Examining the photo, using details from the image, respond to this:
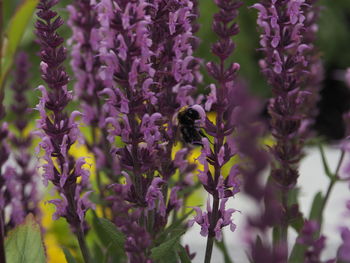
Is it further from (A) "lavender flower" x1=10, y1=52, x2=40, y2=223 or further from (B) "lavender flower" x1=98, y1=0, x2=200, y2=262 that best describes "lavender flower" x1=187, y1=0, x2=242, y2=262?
(A) "lavender flower" x1=10, y1=52, x2=40, y2=223

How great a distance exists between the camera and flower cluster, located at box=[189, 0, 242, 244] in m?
1.07

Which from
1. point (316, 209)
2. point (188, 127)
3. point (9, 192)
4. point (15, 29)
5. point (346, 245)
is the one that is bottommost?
point (316, 209)

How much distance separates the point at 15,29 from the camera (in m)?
0.79

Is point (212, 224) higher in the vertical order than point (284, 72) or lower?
lower

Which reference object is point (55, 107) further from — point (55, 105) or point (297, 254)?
point (297, 254)

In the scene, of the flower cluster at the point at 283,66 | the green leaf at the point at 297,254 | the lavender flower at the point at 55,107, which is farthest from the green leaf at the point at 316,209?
the lavender flower at the point at 55,107

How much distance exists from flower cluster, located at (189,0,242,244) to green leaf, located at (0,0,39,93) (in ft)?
1.27

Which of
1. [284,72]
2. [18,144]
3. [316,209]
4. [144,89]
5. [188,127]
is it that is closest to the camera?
[144,89]

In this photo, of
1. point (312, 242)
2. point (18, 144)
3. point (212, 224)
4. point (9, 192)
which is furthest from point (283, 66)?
point (18, 144)

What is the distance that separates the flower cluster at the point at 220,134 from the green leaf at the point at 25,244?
1.00 ft

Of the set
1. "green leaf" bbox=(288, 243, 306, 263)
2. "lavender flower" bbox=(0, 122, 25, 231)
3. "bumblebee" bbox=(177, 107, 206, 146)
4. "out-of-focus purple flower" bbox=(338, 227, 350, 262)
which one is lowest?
"green leaf" bbox=(288, 243, 306, 263)

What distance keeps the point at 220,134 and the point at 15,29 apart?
0.42 meters

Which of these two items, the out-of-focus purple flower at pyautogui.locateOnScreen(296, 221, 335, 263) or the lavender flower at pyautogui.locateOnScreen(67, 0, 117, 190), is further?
the lavender flower at pyautogui.locateOnScreen(67, 0, 117, 190)

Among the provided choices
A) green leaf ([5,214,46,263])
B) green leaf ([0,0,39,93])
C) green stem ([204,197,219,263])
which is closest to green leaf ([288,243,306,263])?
green stem ([204,197,219,263])
